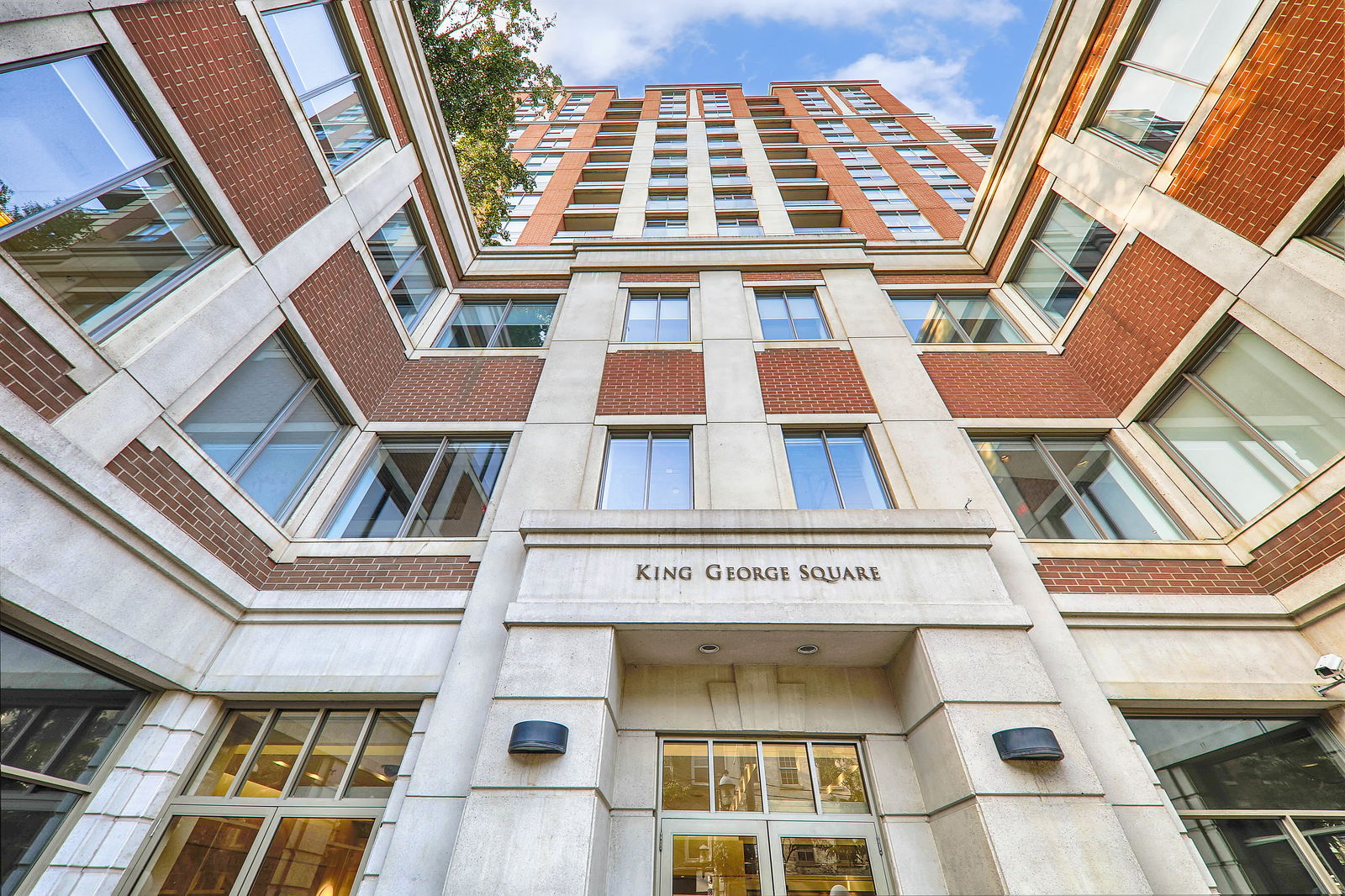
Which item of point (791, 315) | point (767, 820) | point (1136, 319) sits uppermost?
point (791, 315)

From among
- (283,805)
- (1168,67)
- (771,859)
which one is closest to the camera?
(771,859)

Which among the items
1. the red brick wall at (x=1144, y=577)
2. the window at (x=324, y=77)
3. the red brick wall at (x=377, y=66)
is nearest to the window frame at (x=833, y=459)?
the red brick wall at (x=1144, y=577)

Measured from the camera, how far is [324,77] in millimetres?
8828

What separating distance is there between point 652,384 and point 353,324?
16.6 feet

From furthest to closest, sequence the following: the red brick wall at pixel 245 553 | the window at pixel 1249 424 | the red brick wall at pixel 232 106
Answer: the window at pixel 1249 424
the red brick wall at pixel 232 106
the red brick wall at pixel 245 553

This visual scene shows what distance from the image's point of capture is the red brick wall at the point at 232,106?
589 centimetres

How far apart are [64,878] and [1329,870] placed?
11828 millimetres

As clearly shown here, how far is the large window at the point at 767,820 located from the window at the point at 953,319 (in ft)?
28.1

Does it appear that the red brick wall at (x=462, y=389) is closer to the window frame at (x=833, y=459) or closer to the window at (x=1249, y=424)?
the window frame at (x=833, y=459)

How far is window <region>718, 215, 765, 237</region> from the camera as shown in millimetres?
20344

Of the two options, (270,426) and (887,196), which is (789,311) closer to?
(270,426)

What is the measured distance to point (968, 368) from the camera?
10203mm

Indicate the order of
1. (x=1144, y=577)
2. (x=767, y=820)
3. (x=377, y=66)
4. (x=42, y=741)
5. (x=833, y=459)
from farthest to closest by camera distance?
(x=377, y=66) < (x=833, y=459) < (x=1144, y=577) < (x=767, y=820) < (x=42, y=741)

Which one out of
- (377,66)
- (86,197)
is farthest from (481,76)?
(86,197)
